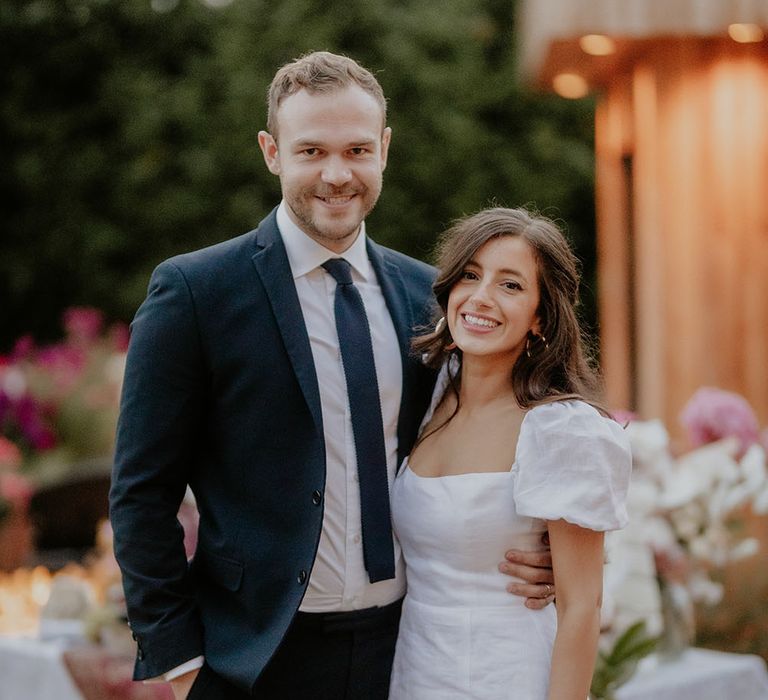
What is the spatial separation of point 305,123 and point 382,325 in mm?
489

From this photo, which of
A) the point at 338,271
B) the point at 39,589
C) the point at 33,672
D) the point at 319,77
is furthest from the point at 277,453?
the point at 39,589

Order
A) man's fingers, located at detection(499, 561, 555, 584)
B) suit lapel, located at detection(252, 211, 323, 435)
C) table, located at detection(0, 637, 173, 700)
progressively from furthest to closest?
1. table, located at detection(0, 637, 173, 700)
2. suit lapel, located at detection(252, 211, 323, 435)
3. man's fingers, located at detection(499, 561, 555, 584)

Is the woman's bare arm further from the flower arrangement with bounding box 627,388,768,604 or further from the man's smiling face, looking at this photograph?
the flower arrangement with bounding box 627,388,768,604

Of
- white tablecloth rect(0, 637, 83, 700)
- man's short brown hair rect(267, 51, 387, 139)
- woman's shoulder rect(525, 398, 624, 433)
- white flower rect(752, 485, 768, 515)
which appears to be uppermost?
man's short brown hair rect(267, 51, 387, 139)

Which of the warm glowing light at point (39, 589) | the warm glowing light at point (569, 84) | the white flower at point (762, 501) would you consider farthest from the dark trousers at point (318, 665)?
the warm glowing light at point (569, 84)

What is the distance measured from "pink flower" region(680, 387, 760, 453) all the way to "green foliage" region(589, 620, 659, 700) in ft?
2.37

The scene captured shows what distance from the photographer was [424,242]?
12.0 meters

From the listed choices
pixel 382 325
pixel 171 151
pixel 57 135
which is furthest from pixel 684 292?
pixel 57 135

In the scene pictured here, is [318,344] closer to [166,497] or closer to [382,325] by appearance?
[382,325]

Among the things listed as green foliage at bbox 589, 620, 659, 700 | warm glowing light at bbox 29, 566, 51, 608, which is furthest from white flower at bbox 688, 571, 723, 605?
warm glowing light at bbox 29, 566, 51, 608

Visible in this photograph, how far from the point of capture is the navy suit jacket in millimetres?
2459

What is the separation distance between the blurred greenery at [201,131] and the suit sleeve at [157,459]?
9234 millimetres

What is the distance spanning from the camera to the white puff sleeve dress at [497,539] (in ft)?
7.50

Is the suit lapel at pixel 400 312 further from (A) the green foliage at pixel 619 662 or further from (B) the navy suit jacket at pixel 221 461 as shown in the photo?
(A) the green foliage at pixel 619 662
